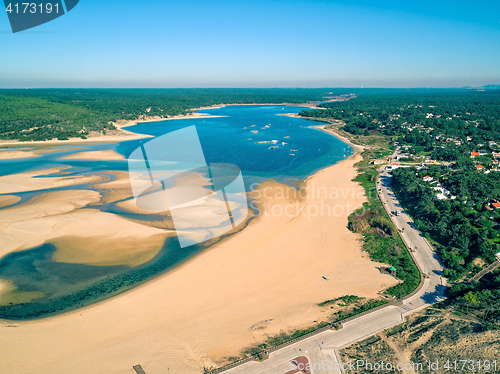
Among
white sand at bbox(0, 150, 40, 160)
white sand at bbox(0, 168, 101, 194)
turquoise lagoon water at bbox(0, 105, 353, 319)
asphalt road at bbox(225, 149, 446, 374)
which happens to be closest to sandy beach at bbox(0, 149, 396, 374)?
asphalt road at bbox(225, 149, 446, 374)

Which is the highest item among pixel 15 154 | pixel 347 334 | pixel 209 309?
pixel 15 154

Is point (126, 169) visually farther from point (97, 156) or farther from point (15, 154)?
point (15, 154)

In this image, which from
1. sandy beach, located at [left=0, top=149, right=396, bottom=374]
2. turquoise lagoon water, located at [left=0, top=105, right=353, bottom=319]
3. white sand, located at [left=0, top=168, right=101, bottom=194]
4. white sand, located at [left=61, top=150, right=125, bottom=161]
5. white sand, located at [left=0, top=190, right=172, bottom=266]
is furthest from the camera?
white sand, located at [left=61, top=150, right=125, bottom=161]

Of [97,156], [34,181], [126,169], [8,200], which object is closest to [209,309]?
[8,200]

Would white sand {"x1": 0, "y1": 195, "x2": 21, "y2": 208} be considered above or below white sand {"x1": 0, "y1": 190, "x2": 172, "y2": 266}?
above

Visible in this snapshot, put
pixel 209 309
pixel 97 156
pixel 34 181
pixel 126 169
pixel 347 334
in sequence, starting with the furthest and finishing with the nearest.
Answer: pixel 97 156 < pixel 126 169 < pixel 34 181 < pixel 209 309 < pixel 347 334

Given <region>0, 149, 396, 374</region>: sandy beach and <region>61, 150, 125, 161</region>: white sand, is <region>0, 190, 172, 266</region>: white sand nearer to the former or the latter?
<region>0, 149, 396, 374</region>: sandy beach

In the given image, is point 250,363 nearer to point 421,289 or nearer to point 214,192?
point 421,289
